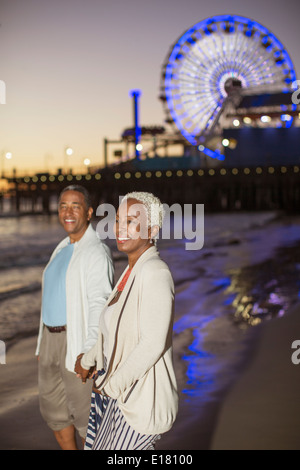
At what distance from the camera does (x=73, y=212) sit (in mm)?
3330

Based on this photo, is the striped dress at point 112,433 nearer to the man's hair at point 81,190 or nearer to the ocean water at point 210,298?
the man's hair at point 81,190

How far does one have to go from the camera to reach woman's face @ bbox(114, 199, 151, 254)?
8.08ft

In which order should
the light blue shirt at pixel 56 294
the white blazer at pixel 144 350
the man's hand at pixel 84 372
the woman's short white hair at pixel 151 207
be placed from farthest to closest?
the light blue shirt at pixel 56 294
the man's hand at pixel 84 372
the woman's short white hair at pixel 151 207
the white blazer at pixel 144 350

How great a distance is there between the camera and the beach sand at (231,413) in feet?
13.8

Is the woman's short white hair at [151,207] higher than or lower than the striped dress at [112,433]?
higher

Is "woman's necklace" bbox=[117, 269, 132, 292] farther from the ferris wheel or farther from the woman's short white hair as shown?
the ferris wheel

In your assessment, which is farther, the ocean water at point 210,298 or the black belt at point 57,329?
the ocean water at point 210,298

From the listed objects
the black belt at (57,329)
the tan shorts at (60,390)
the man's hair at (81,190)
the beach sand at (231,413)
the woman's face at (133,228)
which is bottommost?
the beach sand at (231,413)

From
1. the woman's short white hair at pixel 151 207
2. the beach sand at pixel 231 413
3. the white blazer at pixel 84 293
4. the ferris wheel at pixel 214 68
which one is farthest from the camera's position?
the ferris wheel at pixel 214 68

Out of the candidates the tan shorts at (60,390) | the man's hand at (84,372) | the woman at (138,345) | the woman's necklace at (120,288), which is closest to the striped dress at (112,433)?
the woman at (138,345)

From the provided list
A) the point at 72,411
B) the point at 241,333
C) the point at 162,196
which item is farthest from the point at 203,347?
the point at 162,196

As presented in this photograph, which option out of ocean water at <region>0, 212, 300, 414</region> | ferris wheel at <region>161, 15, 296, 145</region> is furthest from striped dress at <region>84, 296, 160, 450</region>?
ferris wheel at <region>161, 15, 296, 145</region>

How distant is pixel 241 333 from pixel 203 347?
91 centimetres

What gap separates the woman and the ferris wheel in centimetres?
4516
